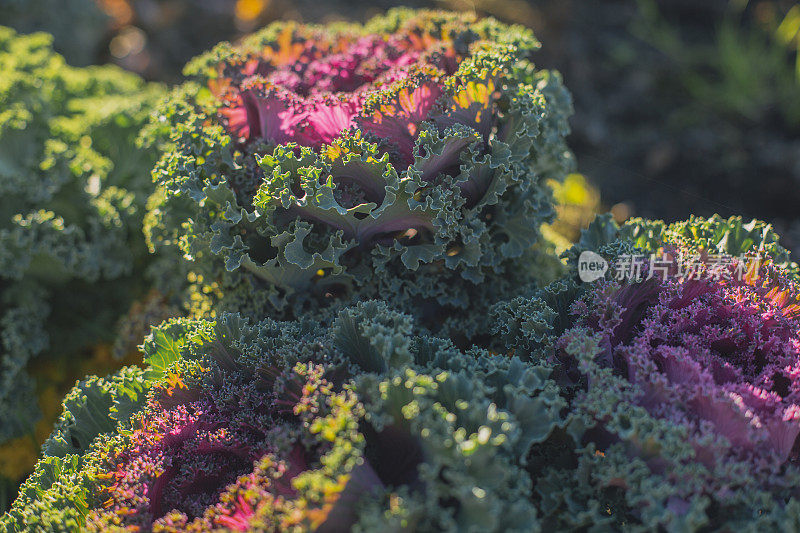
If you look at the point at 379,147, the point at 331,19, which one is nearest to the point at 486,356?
the point at 379,147

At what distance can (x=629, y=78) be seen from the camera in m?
5.93

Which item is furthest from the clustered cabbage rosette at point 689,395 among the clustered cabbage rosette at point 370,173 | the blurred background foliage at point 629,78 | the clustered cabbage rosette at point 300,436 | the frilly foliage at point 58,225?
the frilly foliage at point 58,225

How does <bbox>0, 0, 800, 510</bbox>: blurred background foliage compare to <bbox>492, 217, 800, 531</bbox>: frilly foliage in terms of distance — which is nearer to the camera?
<bbox>492, 217, 800, 531</bbox>: frilly foliage

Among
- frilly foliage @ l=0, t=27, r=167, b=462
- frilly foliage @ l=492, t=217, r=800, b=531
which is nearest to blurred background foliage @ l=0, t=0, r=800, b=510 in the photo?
frilly foliage @ l=0, t=27, r=167, b=462

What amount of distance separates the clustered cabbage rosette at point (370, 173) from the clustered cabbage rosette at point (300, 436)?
1.20 feet

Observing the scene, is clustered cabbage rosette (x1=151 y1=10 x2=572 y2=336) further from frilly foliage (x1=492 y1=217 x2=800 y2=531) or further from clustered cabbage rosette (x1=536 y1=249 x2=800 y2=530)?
clustered cabbage rosette (x1=536 y1=249 x2=800 y2=530)

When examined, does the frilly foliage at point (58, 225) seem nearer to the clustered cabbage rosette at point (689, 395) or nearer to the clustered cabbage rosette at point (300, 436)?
the clustered cabbage rosette at point (300, 436)

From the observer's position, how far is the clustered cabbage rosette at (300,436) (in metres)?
1.74

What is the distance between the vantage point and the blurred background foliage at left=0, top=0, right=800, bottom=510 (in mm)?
4547

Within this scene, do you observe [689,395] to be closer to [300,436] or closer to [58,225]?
[300,436]

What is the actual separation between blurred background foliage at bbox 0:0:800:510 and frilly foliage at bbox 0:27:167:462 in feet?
0.48

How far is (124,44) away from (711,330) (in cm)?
646

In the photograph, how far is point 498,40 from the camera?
299 centimetres

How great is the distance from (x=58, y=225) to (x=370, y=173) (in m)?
2.01
